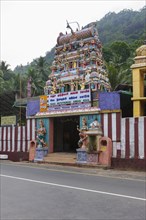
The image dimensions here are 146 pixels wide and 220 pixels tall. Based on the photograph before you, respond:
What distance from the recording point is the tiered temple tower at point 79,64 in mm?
20469

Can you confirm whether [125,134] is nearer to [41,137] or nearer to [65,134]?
[41,137]

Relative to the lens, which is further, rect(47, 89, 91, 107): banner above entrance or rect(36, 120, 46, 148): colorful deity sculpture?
rect(36, 120, 46, 148): colorful deity sculpture

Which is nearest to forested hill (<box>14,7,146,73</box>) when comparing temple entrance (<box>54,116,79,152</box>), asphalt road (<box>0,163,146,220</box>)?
temple entrance (<box>54,116,79,152</box>)

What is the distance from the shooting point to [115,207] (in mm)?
7297

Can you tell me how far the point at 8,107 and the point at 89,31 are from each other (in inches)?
472

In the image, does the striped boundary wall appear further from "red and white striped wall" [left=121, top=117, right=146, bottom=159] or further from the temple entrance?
the temple entrance

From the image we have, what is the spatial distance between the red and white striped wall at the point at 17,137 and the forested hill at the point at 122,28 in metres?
45.2

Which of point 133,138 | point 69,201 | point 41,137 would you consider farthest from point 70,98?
point 69,201

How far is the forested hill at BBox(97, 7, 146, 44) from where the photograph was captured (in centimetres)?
7125

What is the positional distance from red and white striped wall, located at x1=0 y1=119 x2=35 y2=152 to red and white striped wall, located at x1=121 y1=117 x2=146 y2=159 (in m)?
7.66

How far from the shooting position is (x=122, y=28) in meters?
82.9

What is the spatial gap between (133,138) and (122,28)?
70.4m

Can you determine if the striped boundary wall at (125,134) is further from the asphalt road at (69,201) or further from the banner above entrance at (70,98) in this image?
the asphalt road at (69,201)

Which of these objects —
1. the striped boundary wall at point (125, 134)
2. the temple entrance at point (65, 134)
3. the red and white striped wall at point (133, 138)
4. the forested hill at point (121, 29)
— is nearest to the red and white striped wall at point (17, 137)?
the temple entrance at point (65, 134)
